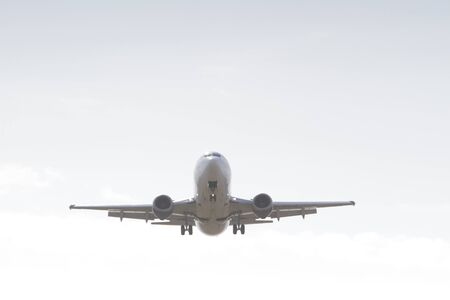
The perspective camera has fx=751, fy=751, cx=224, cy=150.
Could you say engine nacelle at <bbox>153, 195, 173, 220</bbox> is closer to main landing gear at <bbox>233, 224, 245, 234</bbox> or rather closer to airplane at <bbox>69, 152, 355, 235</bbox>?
airplane at <bbox>69, 152, 355, 235</bbox>

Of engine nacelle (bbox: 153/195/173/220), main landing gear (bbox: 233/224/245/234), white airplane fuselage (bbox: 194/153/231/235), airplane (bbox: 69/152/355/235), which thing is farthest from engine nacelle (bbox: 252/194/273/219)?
main landing gear (bbox: 233/224/245/234)

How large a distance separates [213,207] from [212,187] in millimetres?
1612

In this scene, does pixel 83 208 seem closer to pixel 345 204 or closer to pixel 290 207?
pixel 290 207

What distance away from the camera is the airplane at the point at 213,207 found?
124 feet

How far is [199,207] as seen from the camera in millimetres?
39094

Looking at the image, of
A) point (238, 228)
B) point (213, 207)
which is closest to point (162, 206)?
point (213, 207)

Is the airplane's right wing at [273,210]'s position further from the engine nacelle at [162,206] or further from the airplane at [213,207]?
the engine nacelle at [162,206]

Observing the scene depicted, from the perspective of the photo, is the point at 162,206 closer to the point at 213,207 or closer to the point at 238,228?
the point at 213,207

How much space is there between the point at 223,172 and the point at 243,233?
7985mm

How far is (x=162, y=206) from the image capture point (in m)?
39.2

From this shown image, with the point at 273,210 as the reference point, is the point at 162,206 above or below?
below

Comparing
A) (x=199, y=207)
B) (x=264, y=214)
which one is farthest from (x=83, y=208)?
(x=264, y=214)

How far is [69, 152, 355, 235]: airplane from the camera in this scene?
37719 millimetres

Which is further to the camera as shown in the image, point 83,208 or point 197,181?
point 83,208
